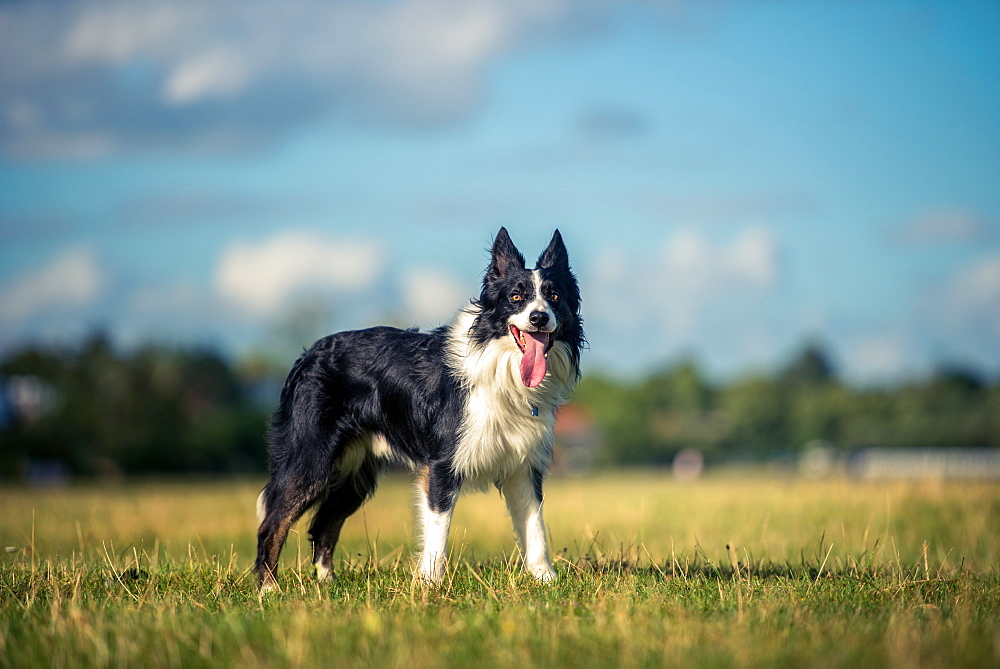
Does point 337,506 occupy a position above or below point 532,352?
below

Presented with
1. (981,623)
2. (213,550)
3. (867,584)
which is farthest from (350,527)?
(981,623)

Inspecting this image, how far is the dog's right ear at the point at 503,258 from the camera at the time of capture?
7.46 metres

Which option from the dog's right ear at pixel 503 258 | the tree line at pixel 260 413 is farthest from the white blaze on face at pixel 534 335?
the tree line at pixel 260 413

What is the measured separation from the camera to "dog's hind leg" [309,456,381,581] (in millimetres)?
8273

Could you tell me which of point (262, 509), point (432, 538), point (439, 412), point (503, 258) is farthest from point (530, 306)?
point (262, 509)

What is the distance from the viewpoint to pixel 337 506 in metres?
8.40

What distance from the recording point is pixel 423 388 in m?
7.71

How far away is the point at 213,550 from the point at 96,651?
30.8ft

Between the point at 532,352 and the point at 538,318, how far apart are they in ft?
1.08

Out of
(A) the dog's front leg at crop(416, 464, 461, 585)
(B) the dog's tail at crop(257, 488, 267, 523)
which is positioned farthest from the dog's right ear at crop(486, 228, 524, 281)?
(B) the dog's tail at crop(257, 488, 267, 523)

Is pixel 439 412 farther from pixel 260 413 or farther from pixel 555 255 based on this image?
pixel 260 413

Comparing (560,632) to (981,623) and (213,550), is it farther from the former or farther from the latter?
(213,550)

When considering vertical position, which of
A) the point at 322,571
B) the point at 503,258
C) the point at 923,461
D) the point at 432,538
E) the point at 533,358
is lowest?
the point at 923,461

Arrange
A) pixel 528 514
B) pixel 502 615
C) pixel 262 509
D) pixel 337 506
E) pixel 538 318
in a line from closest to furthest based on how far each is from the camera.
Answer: pixel 502 615
pixel 538 318
pixel 528 514
pixel 262 509
pixel 337 506
